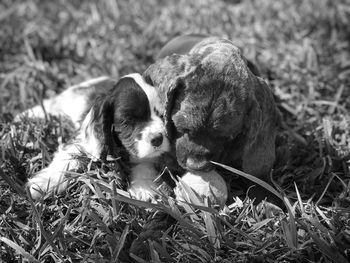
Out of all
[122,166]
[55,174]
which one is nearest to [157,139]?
[122,166]

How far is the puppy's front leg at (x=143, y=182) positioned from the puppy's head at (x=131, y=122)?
11cm

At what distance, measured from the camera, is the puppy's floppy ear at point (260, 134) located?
4.40 metres

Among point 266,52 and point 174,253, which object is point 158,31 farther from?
point 174,253

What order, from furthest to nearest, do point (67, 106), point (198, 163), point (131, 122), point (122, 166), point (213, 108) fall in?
point (67, 106)
point (122, 166)
point (131, 122)
point (198, 163)
point (213, 108)

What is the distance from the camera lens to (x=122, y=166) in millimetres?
4750

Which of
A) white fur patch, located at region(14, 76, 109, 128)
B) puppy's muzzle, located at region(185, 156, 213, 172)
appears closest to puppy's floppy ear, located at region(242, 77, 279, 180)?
puppy's muzzle, located at region(185, 156, 213, 172)

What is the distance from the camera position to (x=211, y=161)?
4.27 meters

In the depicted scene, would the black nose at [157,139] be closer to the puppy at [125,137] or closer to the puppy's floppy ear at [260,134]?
the puppy at [125,137]

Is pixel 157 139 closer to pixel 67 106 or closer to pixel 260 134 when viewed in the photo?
pixel 260 134

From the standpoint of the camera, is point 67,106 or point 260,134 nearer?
point 260,134

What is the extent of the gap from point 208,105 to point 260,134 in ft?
2.26

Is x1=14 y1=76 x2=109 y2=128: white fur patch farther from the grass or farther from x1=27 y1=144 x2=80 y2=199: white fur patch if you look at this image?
x1=27 y1=144 x2=80 y2=199: white fur patch

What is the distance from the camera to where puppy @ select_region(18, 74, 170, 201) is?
4344mm

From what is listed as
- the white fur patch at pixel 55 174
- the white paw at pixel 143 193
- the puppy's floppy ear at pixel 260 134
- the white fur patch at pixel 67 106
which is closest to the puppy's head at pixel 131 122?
the white paw at pixel 143 193
